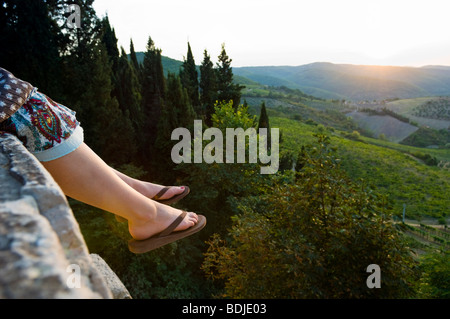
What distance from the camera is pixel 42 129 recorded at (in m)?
1.33

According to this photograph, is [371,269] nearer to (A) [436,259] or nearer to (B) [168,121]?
(A) [436,259]

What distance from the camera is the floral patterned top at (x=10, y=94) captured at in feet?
3.85

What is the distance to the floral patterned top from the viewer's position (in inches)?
46.2

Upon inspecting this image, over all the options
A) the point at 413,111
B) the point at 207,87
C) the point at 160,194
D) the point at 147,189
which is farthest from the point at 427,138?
the point at 147,189

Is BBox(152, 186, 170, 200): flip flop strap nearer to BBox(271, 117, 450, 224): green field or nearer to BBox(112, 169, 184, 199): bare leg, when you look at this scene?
BBox(112, 169, 184, 199): bare leg

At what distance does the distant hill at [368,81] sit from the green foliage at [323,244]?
4993 inches

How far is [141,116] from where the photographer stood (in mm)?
16109

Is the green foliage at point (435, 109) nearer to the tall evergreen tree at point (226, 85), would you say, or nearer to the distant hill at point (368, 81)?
the distant hill at point (368, 81)

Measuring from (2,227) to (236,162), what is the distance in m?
11.3

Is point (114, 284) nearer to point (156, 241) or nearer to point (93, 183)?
point (156, 241)

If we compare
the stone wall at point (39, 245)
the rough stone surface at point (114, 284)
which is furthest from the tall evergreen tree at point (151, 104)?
the stone wall at point (39, 245)

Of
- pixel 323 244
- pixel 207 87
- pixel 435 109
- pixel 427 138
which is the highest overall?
pixel 207 87

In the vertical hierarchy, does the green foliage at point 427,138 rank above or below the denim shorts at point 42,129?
below

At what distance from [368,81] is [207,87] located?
136 meters
